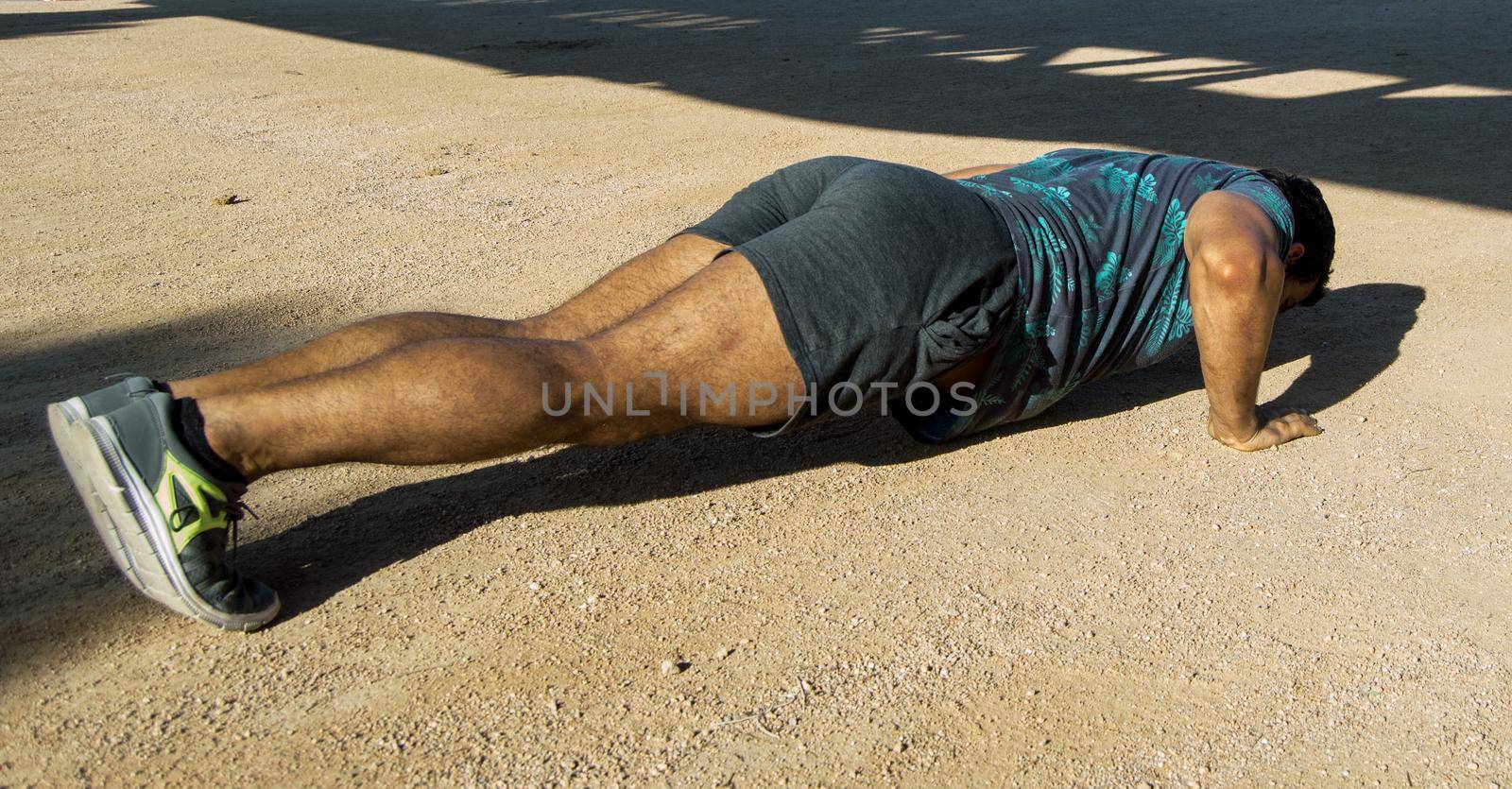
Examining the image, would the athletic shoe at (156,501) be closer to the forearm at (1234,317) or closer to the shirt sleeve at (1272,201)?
the forearm at (1234,317)

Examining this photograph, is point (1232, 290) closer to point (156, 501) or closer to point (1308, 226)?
point (1308, 226)

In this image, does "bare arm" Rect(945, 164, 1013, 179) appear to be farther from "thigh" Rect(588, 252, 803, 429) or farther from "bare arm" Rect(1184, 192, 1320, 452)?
"thigh" Rect(588, 252, 803, 429)

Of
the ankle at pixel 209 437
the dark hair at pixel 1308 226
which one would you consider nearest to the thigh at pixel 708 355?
the ankle at pixel 209 437

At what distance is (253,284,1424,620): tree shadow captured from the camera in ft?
7.57

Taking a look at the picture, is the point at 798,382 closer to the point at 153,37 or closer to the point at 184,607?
the point at 184,607

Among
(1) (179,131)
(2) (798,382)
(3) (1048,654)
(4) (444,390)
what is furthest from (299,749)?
(1) (179,131)

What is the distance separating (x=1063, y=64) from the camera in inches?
304

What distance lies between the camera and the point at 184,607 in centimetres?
198

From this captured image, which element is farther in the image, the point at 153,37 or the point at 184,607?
the point at 153,37

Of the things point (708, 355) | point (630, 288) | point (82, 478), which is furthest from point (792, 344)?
point (82, 478)

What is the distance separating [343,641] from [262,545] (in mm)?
409

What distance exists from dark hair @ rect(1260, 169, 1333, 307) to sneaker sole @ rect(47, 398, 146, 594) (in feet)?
7.66

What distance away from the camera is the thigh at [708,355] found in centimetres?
216

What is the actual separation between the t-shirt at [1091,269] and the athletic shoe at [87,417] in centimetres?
149
